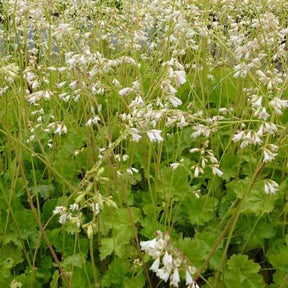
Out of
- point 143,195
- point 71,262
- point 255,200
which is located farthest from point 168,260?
point 143,195

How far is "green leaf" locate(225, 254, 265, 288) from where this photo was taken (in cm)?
201

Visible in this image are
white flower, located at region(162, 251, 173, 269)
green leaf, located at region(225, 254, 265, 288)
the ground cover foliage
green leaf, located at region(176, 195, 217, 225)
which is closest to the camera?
white flower, located at region(162, 251, 173, 269)

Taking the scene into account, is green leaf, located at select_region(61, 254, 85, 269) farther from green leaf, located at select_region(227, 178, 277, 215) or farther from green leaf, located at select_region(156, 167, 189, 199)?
green leaf, located at select_region(227, 178, 277, 215)

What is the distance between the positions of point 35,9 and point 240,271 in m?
1.65

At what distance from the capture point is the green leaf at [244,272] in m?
2.01

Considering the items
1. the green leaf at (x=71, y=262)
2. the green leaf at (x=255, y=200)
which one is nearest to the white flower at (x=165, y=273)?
the green leaf at (x=71, y=262)

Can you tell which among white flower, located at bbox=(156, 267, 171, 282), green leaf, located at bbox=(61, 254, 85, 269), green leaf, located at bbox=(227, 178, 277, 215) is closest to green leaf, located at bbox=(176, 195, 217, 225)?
green leaf, located at bbox=(227, 178, 277, 215)

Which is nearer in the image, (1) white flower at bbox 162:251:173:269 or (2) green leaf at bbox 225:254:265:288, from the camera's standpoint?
(1) white flower at bbox 162:251:173:269

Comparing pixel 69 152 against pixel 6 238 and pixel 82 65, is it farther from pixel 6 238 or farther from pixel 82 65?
pixel 82 65

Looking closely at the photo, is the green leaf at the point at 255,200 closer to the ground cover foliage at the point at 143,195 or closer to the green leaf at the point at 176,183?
the ground cover foliage at the point at 143,195

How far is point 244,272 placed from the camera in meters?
2.05

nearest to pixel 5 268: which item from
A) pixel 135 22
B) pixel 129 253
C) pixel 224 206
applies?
pixel 129 253

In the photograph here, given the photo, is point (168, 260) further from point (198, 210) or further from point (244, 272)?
point (198, 210)

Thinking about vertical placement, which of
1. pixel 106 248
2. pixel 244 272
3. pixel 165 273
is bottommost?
pixel 244 272
